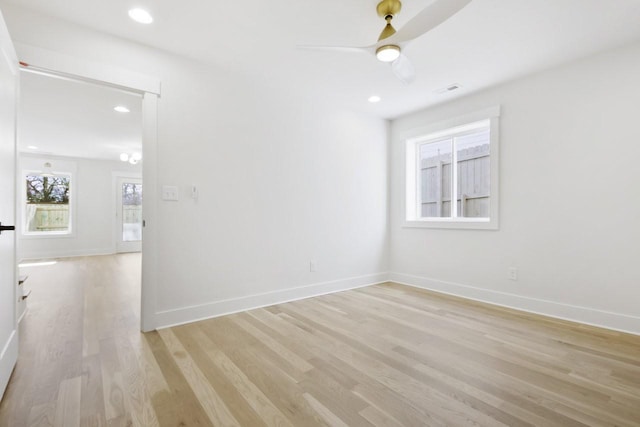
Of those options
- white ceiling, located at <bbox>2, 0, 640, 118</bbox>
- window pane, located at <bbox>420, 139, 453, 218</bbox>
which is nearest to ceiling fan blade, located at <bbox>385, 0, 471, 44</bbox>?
white ceiling, located at <bbox>2, 0, 640, 118</bbox>

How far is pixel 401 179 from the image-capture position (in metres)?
4.33

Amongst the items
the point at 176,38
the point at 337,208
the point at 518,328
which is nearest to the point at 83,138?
the point at 176,38

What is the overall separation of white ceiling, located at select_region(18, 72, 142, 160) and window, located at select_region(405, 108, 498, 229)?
144 inches

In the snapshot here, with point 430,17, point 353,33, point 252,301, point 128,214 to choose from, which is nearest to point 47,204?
point 128,214

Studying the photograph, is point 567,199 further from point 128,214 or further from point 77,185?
point 77,185

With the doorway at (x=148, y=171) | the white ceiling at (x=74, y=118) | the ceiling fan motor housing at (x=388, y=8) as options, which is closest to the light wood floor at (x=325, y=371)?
the doorway at (x=148, y=171)

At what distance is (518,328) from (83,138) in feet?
23.6

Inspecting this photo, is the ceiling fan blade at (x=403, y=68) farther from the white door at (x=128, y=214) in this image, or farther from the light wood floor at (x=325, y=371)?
the white door at (x=128, y=214)

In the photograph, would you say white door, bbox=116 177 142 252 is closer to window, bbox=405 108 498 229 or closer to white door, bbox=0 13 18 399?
white door, bbox=0 13 18 399

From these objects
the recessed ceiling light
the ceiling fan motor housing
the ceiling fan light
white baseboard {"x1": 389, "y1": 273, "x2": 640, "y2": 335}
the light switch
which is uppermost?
the recessed ceiling light

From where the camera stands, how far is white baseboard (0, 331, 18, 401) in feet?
5.08

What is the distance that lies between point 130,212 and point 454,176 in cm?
791

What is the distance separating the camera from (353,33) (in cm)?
235

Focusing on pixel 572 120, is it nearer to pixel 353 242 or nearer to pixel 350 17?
pixel 350 17
